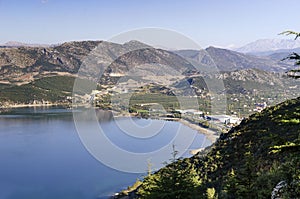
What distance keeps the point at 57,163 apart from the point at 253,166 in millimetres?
21014

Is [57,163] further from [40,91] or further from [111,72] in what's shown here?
[111,72]

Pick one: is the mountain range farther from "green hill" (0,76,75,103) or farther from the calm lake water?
the calm lake water

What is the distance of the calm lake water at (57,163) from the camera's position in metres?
17.2

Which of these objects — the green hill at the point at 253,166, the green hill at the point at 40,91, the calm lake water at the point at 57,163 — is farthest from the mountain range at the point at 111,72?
the green hill at the point at 253,166

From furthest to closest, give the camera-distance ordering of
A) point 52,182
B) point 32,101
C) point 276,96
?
point 32,101, point 276,96, point 52,182

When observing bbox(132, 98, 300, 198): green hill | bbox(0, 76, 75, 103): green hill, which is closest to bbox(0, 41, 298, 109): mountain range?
bbox(0, 76, 75, 103): green hill

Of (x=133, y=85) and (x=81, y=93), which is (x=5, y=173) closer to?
(x=133, y=85)

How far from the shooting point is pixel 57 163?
23.0 m

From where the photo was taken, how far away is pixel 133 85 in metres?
56.7

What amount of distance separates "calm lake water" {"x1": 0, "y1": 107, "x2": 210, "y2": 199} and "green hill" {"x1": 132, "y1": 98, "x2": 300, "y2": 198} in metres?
3.86

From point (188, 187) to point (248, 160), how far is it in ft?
2.78

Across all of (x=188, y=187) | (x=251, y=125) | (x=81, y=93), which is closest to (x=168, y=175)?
(x=188, y=187)

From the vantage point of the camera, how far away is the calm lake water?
1717cm

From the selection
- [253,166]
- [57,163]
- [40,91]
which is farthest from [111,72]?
[253,166]
